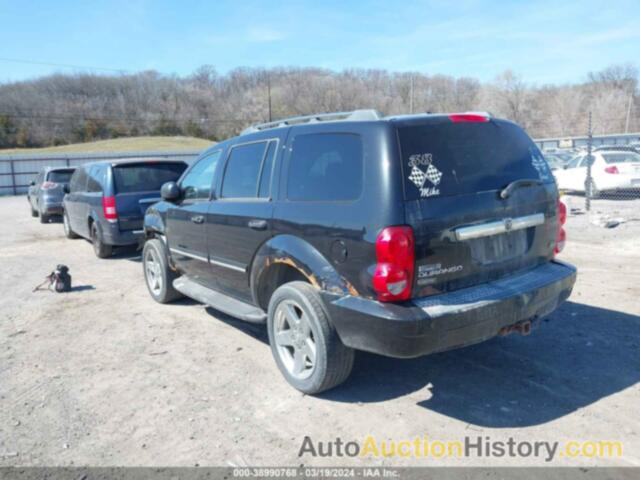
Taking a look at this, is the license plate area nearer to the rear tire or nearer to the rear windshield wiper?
the rear windshield wiper

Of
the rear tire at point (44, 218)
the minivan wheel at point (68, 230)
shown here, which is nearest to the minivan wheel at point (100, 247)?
the minivan wheel at point (68, 230)

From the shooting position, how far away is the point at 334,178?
3.63 metres

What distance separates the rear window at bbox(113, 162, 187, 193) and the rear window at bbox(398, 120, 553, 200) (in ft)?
21.4

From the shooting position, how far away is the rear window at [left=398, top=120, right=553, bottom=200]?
333 centimetres

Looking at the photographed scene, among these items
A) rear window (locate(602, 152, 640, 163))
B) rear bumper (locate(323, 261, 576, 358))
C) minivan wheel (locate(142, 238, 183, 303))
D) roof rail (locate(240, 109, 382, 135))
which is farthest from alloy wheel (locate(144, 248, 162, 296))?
rear window (locate(602, 152, 640, 163))

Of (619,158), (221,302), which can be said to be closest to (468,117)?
(221,302)

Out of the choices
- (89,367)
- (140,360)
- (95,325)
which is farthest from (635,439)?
(95,325)

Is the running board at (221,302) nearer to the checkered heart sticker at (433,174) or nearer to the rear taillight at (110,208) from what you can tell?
the checkered heart sticker at (433,174)

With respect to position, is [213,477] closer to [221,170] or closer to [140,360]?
[140,360]

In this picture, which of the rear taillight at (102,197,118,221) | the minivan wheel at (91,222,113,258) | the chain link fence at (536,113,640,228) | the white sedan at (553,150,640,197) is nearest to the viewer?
the rear taillight at (102,197,118,221)

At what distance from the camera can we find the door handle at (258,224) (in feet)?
13.6

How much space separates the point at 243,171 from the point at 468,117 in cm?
206

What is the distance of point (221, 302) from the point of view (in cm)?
491

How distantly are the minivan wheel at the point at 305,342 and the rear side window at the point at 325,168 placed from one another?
28.0 inches
